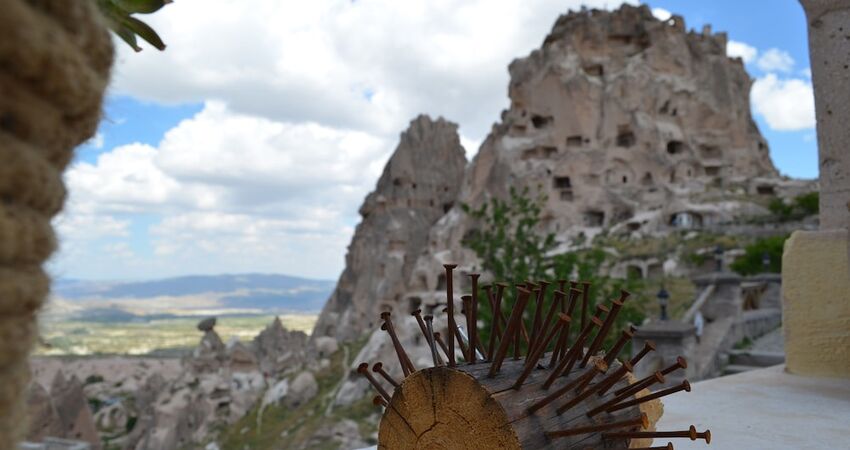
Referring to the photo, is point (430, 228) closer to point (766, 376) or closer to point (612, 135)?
point (612, 135)

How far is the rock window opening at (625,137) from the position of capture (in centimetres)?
4353

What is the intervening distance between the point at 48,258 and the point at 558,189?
139ft

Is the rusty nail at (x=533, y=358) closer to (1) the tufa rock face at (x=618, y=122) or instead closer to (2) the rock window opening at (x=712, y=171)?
(1) the tufa rock face at (x=618, y=122)

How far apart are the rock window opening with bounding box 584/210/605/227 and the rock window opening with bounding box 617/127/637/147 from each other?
5.17 m

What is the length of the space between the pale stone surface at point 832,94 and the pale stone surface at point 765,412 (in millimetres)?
1538

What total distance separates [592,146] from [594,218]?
194 inches

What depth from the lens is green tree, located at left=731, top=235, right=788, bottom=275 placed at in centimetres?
2220

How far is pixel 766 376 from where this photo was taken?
5.97 metres

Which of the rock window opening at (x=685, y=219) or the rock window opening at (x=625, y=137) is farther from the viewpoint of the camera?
the rock window opening at (x=625, y=137)

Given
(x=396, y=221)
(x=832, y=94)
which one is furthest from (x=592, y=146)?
(x=832, y=94)

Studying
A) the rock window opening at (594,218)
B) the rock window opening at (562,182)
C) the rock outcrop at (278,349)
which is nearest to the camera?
Result: the rock outcrop at (278,349)

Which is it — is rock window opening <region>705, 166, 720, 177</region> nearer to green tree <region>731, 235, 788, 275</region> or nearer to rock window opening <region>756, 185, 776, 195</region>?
rock window opening <region>756, 185, 776, 195</region>

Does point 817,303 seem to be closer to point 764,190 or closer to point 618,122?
point 764,190

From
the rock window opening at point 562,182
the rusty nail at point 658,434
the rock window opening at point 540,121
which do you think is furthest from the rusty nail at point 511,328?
the rock window opening at point 540,121
